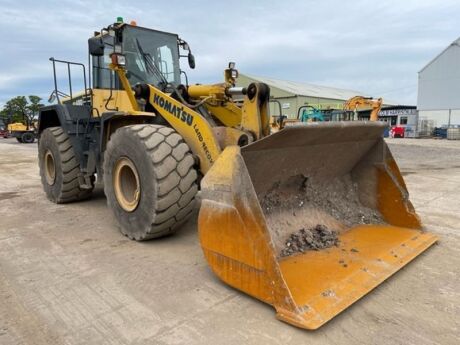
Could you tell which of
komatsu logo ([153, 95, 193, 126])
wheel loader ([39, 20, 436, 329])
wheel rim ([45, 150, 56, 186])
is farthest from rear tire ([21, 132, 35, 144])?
komatsu logo ([153, 95, 193, 126])

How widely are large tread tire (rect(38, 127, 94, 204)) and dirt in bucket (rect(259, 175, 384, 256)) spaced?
11.1 ft

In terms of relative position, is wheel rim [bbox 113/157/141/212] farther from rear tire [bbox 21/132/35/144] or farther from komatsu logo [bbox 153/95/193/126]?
rear tire [bbox 21/132/35/144]

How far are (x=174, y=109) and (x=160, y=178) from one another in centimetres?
85

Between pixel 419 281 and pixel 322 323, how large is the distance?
3.92ft

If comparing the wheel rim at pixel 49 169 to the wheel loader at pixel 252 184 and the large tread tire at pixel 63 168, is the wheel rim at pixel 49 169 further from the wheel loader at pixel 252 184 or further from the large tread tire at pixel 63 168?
the wheel loader at pixel 252 184

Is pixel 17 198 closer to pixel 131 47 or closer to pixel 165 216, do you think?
pixel 131 47

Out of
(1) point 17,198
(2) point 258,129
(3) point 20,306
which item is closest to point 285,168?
(2) point 258,129

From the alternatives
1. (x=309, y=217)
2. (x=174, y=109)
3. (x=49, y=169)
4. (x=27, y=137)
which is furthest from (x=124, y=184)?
(x=27, y=137)

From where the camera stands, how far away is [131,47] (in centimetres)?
480

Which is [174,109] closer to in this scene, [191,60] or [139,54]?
[139,54]

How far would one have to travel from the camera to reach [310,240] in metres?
3.33

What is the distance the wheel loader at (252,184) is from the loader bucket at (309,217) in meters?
0.01

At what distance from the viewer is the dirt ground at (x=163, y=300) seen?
7.36 feet

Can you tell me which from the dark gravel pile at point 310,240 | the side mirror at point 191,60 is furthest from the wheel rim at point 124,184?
the side mirror at point 191,60
